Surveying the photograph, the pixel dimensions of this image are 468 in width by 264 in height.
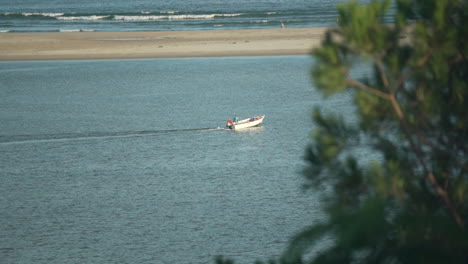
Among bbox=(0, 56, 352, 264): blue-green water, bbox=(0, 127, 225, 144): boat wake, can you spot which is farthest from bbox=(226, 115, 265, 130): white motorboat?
bbox=(0, 127, 225, 144): boat wake

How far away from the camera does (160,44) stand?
198ft

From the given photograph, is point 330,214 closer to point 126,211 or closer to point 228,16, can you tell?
point 126,211

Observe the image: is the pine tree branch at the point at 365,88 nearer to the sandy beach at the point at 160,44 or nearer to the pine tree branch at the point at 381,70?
the pine tree branch at the point at 381,70

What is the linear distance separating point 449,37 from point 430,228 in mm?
2488

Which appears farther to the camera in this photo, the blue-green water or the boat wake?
the boat wake

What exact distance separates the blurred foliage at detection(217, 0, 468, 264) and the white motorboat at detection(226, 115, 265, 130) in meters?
23.3

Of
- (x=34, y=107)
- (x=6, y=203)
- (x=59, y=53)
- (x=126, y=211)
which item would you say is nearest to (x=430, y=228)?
(x=126, y=211)

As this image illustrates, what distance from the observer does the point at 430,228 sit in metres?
6.77

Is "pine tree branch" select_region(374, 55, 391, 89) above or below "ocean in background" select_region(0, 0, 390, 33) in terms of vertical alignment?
above

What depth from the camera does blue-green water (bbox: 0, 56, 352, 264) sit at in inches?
773

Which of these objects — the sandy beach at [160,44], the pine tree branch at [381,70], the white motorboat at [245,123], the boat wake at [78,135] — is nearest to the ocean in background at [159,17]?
the sandy beach at [160,44]

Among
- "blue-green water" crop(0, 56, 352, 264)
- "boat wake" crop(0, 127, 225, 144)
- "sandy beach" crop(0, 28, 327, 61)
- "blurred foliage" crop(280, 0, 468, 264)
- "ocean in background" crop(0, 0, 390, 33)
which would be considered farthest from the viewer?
"ocean in background" crop(0, 0, 390, 33)

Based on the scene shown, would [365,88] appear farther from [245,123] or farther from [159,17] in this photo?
[159,17]

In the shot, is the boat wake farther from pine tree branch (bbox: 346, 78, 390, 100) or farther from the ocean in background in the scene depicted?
the ocean in background
